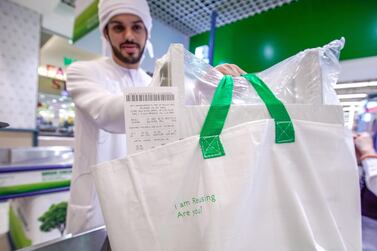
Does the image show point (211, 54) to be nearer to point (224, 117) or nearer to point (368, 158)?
point (368, 158)

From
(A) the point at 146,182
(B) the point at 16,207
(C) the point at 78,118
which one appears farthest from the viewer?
(B) the point at 16,207

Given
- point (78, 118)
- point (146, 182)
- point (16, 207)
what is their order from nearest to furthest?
point (146, 182) < point (78, 118) < point (16, 207)

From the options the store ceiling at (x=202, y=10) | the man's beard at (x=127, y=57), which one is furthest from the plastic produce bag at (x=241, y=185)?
the store ceiling at (x=202, y=10)

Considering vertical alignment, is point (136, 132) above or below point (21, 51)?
below

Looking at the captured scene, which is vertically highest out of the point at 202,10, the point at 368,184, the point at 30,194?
the point at 202,10

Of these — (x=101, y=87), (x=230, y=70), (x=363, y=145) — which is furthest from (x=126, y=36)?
(x=363, y=145)

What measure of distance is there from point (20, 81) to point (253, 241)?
4.20 m

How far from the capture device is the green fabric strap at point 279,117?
0.44m

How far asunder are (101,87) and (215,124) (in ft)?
1.90

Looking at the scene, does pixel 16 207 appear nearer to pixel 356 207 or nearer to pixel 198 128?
pixel 198 128

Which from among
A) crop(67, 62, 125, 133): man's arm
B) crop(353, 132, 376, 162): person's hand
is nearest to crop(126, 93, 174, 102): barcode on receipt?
crop(67, 62, 125, 133): man's arm

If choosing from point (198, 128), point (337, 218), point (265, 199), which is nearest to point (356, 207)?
point (337, 218)

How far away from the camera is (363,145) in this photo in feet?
3.16

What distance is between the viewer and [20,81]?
3.56m
